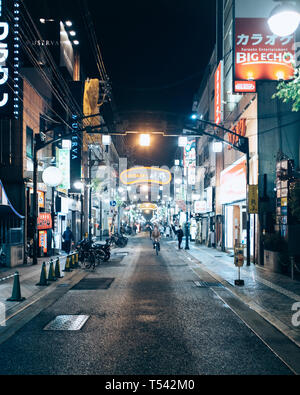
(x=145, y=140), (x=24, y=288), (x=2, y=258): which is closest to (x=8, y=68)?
(x=24, y=288)

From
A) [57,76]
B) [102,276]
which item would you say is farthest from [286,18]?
[57,76]

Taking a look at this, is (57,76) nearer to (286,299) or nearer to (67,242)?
(67,242)

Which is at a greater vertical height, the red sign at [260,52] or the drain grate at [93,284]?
the red sign at [260,52]

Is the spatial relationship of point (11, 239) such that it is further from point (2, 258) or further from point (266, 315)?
point (266, 315)

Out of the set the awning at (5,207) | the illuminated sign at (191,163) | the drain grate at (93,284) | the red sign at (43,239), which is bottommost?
the drain grate at (93,284)

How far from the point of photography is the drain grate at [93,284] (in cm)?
1376

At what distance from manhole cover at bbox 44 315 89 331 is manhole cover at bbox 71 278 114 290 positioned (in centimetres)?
430

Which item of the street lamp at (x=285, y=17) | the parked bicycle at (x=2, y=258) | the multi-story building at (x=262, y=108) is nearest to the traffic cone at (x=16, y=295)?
the street lamp at (x=285, y=17)

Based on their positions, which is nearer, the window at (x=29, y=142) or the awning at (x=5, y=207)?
the awning at (x=5, y=207)

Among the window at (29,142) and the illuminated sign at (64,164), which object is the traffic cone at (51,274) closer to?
the window at (29,142)

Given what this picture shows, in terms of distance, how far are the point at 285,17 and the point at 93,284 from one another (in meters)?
10.9

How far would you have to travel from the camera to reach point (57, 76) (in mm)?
33344

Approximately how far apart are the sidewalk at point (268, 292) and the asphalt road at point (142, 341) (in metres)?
0.78

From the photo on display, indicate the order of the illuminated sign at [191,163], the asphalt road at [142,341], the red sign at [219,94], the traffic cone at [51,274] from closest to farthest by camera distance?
the asphalt road at [142,341]
the traffic cone at [51,274]
the red sign at [219,94]
the illuminated sign at [191,163]
